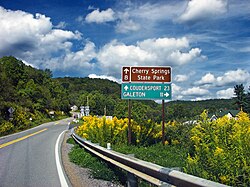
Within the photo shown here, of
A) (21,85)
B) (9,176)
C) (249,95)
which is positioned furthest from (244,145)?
(21,85)

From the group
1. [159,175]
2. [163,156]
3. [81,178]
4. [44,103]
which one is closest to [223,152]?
[159,175]

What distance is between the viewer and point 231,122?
6613 mm

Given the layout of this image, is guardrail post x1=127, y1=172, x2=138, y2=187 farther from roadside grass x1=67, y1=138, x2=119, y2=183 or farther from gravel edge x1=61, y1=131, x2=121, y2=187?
roadside grass x1=67, y1=138, x2=119, y2=183

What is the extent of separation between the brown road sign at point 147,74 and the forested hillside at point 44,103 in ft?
9.34

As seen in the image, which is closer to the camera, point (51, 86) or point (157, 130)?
point (157, 130)

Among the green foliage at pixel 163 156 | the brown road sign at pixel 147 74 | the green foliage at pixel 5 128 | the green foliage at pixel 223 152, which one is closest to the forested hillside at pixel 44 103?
the green foliage at pixel 5 128

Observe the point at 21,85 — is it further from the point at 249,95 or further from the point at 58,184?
the point at 58,184

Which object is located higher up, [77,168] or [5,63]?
[5,63]

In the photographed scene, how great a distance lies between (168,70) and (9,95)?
41126mm

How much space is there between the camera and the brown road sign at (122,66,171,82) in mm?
17234

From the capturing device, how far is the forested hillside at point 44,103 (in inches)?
1618

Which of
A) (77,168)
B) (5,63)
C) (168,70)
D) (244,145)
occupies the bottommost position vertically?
(77,168)

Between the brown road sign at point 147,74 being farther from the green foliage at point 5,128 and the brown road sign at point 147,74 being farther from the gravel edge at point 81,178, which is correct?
the green foliage at point 5,128

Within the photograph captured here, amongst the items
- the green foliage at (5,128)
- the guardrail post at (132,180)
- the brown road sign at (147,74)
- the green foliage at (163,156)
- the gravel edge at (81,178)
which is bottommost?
the green foliage at (5,128)
